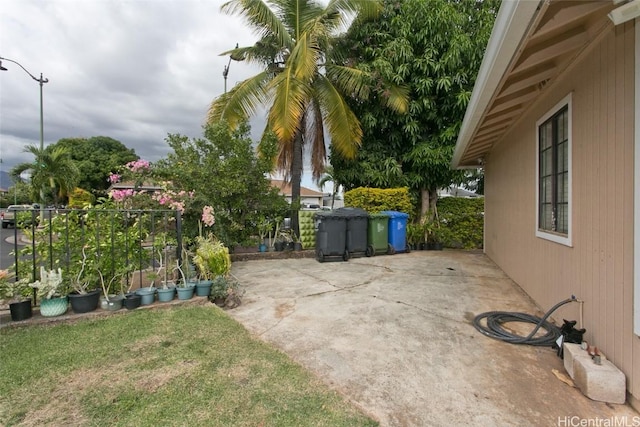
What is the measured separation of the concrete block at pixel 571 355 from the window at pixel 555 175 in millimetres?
1227

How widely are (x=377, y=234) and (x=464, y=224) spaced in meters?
3.69

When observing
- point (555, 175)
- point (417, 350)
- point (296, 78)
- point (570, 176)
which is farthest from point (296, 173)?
point (417, 350)

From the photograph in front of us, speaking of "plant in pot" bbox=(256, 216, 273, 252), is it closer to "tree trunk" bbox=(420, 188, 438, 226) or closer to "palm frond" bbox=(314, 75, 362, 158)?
"palm frond" bbox=(314, 75, 362, 158)

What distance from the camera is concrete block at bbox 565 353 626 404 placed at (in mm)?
2164

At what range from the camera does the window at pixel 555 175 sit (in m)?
3.49

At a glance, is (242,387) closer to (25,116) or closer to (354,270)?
(354,270)

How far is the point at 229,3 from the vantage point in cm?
912

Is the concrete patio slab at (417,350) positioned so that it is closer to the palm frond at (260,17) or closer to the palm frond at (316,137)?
the palm frond at (316,137)

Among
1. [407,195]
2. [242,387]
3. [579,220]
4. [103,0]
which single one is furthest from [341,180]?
[242,387]

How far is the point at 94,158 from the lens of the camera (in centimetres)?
3278

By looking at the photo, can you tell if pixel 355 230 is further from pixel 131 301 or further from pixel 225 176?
pixel 131 301

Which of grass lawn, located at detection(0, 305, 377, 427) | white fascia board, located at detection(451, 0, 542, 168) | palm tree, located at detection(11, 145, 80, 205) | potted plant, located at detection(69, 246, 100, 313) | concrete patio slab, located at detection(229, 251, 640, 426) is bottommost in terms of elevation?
concrete patio slab, located at detection(229, 251, 640, 426)

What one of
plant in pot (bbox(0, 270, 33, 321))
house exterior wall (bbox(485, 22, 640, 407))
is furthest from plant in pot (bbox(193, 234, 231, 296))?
house exterior wall (bbox(485, 22, 640, 407))

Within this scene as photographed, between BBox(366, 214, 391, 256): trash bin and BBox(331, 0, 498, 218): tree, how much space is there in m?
2.17
